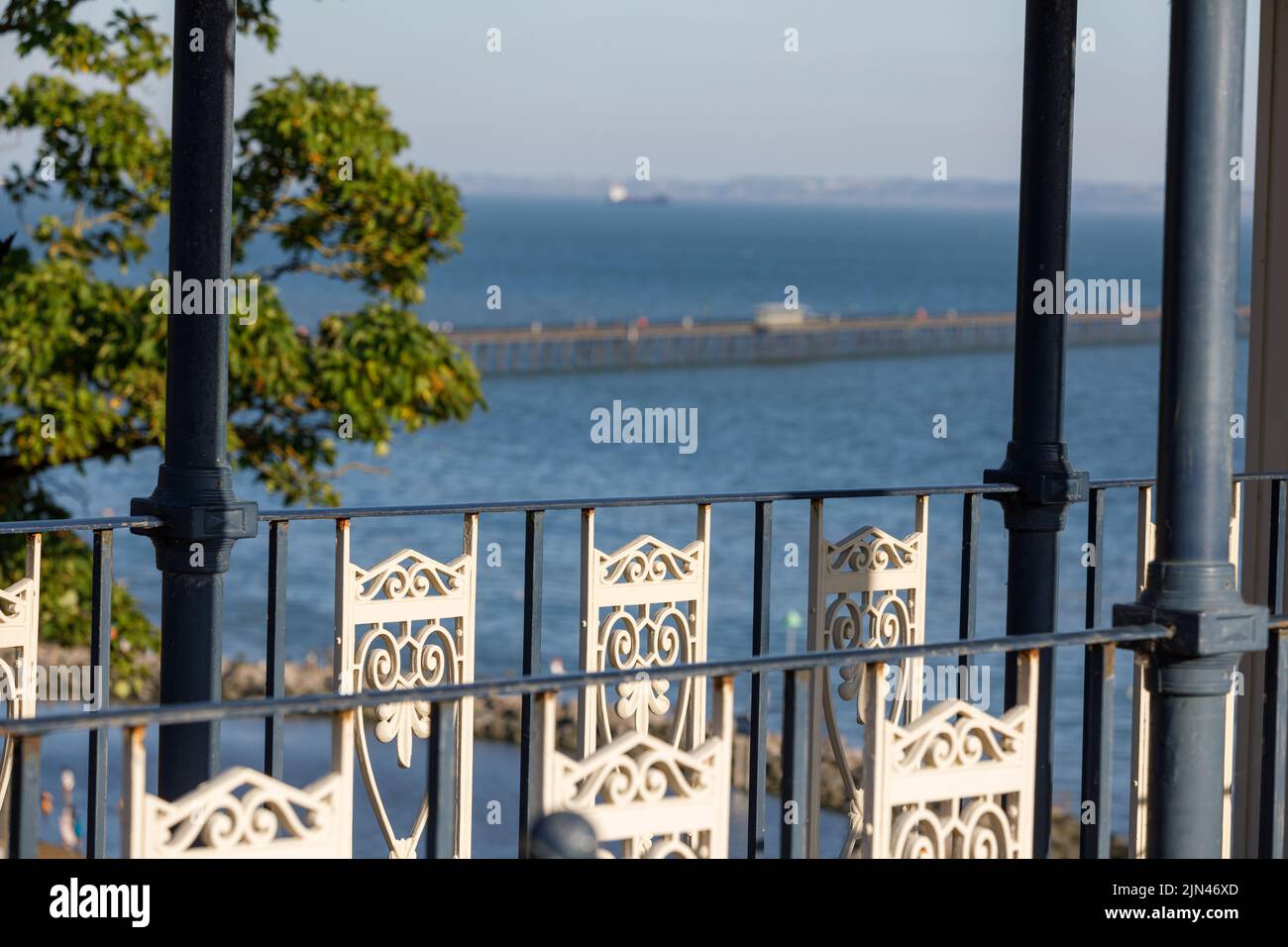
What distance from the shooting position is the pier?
6950cm

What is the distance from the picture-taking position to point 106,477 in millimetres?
49125

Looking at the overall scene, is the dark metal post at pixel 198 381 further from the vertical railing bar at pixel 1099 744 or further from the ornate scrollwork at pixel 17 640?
the vertical railing bar at pixel 1099 744

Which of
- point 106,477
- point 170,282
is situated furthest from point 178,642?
point 106,477

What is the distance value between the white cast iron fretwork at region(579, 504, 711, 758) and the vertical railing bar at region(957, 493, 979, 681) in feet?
2.17

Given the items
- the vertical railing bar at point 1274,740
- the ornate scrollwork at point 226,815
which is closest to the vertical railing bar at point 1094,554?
the vertical railing bar at point 1274,740

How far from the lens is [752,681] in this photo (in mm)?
3590

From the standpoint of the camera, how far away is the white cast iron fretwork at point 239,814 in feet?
8.03

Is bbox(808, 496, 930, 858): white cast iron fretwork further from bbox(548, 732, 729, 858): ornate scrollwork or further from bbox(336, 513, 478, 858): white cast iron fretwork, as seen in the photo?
bbox(548, 732, 729, 858): ornate scrollwork

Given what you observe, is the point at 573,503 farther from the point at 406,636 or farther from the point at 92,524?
the point at 92,524

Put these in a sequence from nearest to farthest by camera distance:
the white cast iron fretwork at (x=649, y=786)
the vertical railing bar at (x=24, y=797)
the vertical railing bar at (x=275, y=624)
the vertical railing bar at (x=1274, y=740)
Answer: the vertical railing bar at (x=24, y=797) → the white cast iron fretwork at (x=649, y=786) → the vertical railing bar at (x=1274, y=740) → the vertical railing bar at (x=275, y=624)

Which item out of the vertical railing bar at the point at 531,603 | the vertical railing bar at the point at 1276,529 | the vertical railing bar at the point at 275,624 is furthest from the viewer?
the vertical railing bar at the point at 1276,529

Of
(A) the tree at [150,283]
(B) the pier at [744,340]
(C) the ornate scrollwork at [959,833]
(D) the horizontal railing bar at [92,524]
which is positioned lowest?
(C) the ornate scrollwork at [959,833]

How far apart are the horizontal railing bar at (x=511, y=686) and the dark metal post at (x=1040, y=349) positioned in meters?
1.93
